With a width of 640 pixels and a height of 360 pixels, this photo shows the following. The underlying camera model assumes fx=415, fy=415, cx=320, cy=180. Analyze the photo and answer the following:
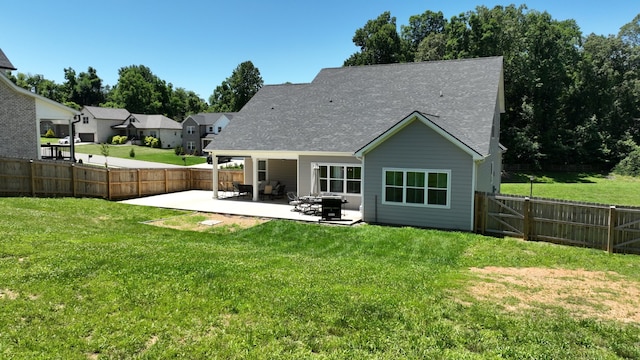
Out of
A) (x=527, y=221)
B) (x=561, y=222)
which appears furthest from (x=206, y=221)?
(x=561, y=222)

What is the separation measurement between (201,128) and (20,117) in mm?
43414

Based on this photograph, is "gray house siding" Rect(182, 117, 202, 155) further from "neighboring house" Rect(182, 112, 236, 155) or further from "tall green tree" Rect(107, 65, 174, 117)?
"tall green tree" Rect(107, 65, 174, 117)

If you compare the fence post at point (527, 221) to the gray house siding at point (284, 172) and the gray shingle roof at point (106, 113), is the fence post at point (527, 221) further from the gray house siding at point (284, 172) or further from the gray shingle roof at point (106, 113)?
the gray shingle roof at point (106, 113)

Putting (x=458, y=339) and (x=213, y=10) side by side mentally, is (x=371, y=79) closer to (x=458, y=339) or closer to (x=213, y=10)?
(x=213, y=10)

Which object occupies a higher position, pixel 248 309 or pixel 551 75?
pixel 551 75

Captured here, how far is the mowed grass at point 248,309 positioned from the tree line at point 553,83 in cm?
3979

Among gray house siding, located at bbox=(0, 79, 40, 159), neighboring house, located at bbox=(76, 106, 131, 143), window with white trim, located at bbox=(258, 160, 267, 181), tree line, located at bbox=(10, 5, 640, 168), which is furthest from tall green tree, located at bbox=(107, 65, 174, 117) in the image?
window with white trim, located at bbox=(258, 160, 267, 181)

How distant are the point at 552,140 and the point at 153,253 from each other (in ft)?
159

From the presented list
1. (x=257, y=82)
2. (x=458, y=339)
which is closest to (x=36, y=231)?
(x=458, y=339)

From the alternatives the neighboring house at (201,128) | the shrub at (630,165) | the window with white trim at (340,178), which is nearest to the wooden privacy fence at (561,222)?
the window with white trim at (340,178)

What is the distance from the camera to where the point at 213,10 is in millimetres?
26312

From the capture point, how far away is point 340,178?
1938 centimetres

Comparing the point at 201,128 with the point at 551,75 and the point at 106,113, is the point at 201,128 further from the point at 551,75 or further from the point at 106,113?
the point at 551,75

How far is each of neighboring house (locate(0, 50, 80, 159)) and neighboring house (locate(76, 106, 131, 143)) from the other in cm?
4747
